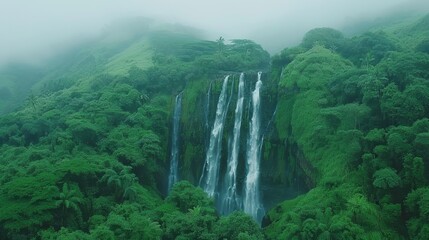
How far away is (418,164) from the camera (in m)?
22.3

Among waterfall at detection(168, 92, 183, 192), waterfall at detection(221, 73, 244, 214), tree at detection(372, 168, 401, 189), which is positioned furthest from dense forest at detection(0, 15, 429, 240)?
waterfall at detection(221, 73, 244, 214)

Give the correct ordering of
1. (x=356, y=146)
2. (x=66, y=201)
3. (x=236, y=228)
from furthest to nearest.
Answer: (x=356, y=146) < (x=66, y=201) < (x=236, y=228)

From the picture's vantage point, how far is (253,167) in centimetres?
3481

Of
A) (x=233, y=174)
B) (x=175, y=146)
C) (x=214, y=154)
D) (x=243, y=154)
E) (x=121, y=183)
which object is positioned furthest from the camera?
(x=175, y=146)

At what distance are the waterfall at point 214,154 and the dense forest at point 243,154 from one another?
46cm

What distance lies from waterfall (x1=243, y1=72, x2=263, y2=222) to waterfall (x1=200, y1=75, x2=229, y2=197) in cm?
269

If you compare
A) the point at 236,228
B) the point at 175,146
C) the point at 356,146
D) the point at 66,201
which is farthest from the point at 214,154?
the point at 66,201

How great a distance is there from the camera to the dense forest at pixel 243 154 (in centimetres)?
2284

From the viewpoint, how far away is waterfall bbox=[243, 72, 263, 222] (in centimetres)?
3303

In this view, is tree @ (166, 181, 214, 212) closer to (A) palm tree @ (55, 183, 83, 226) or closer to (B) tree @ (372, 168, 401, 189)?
(A) palm tree @ (55, 183, 83, 226)

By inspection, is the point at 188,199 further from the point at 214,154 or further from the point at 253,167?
the point at 214,154

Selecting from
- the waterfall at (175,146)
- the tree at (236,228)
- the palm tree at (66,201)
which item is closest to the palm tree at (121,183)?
the palm tree at (66,201)

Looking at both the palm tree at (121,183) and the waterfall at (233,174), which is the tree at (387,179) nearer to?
the waterfall at (233,174)

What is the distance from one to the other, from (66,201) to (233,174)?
578 inches
